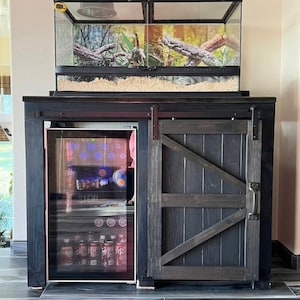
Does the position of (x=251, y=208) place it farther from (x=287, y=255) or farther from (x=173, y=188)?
(x=287, y=255)

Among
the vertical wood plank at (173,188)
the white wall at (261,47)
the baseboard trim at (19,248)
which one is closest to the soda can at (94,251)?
the vertical wood plank at (173,188)

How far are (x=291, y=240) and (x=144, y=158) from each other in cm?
139

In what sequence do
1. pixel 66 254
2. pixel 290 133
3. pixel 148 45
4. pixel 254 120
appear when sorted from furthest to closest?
pixel 290 133 < pixel 148 45 < pixel 66 254 < pixel 254 120

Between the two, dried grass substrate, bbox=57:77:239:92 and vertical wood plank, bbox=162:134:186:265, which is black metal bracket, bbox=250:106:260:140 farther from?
vertical wood plank, bbox=162:134:186:265

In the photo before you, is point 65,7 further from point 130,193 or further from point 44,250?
point 44,250

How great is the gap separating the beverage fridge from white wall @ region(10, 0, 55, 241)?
2.59 feet

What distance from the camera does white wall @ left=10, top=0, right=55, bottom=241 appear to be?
123 inches

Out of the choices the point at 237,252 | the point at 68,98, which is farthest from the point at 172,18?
the point at 237,252

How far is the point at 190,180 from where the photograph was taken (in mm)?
2461

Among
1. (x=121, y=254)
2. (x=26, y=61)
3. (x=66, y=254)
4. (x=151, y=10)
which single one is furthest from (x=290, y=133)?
(x=26, y=61)

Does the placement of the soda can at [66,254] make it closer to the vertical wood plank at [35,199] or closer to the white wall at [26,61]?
the vertical wood plank at [35,199]

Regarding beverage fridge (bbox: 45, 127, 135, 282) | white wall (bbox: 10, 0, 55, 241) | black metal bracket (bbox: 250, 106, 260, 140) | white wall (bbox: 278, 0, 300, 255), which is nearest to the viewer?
black metal bracket (bbox: 250, 106, 260, 140)

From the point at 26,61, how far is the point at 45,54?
164 mm

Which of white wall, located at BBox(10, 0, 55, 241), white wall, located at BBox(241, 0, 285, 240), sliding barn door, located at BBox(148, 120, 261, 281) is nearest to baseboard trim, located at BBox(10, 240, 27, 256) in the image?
white wall, located at BBox(10, 0, 55, 241)
